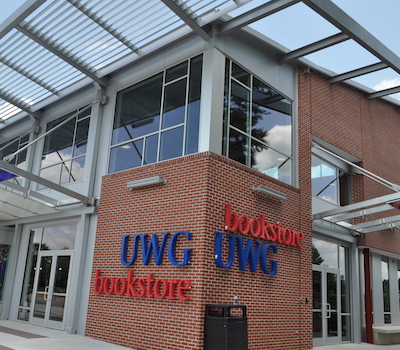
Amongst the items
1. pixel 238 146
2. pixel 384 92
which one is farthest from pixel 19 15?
pixel 384 92

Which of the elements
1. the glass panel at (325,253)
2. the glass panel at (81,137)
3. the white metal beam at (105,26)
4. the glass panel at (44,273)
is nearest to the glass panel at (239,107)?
the white metal beam at (105,26)

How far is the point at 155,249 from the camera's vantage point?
10070mm

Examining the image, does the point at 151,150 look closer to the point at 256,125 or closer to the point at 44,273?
the point at 256,125

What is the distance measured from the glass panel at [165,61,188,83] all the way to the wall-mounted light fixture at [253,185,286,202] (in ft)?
11.1

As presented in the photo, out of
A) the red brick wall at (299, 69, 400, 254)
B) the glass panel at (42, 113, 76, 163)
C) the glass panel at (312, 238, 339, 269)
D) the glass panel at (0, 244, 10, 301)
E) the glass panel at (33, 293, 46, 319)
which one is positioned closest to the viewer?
the glass panel at (33, 293, 46, 319)

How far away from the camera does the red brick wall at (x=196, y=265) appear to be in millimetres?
9398

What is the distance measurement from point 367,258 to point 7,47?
1279cm

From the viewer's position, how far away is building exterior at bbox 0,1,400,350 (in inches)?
391

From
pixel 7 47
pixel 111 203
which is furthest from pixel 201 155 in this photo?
pixel 7 47

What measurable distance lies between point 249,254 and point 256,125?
11.3 feet

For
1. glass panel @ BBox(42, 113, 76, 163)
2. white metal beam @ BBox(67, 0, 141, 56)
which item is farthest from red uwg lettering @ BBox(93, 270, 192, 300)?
white metal beam @ BBox(67, 0, 141, 56)

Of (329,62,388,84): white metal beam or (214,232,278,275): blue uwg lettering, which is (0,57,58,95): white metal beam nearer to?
(214,232,278,275): blue uwg lettering

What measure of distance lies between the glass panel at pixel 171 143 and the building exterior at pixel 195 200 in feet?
0.16

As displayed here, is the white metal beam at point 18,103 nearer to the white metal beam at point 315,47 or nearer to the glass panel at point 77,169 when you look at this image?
the glass panel at point 77,169
